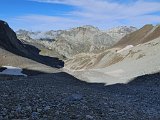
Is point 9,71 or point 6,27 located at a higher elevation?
point 6,27

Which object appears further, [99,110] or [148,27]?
[148,27]

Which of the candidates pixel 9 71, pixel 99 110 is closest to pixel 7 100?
pixel 99 110

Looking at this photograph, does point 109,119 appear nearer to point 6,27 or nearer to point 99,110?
point 99,110

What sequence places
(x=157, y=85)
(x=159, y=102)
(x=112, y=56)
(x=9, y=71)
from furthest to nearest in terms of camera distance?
(x=112, y=56) → (x=9, y=71) → (x=157, y=85) → (x=159, y=102)

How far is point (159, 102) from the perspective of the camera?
112ft

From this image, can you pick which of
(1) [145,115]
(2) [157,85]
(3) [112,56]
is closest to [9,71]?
(2) [157,85]

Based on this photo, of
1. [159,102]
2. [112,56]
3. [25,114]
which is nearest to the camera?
[25,114]

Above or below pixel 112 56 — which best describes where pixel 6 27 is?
above

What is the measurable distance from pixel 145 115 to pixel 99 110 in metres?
4.05

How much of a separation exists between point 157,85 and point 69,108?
105 ft

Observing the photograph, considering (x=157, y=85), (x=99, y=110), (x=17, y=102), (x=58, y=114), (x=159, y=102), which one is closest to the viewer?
(x=58, y=114)

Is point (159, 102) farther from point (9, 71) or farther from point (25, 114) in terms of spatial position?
point (9, 71)

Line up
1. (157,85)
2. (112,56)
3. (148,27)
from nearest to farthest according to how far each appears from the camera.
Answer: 1. (157,85)
2. (112,56)
3. (148,27)

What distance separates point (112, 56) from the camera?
141500 millimetres
